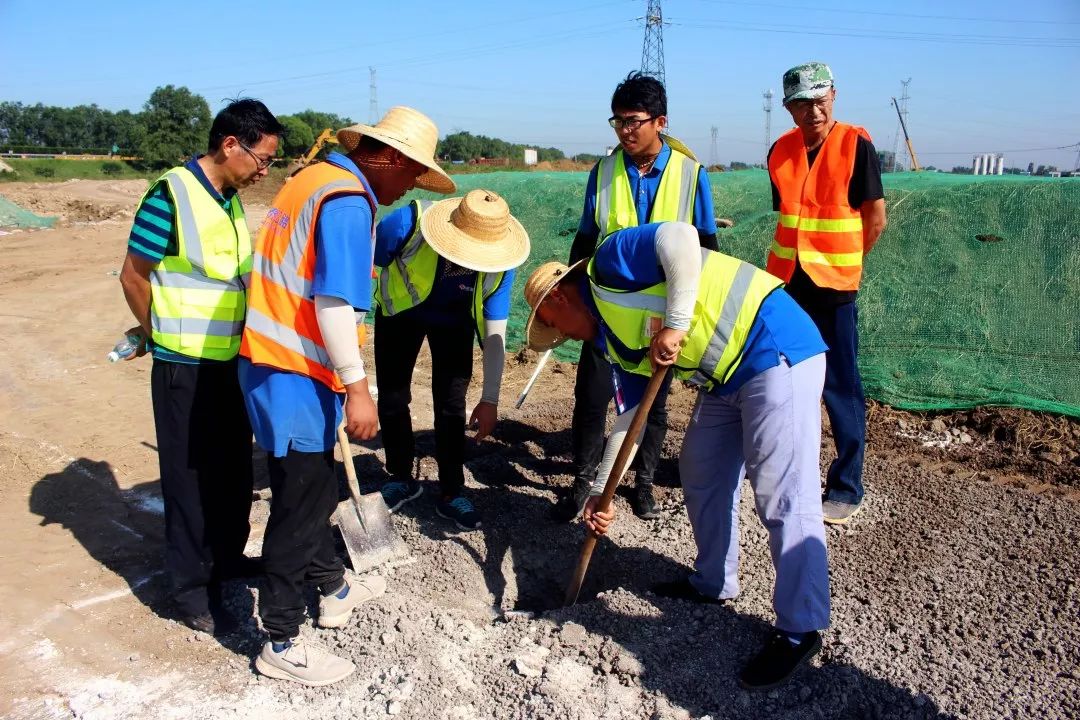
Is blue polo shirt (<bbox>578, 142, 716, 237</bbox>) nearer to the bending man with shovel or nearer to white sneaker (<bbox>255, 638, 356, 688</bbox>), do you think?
the bending man with shovel

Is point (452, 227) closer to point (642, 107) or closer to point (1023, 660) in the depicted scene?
point (642, 107)

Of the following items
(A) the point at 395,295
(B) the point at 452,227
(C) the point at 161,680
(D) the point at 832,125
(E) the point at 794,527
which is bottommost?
(C) the point at 161,680

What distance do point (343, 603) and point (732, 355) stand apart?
172 cm

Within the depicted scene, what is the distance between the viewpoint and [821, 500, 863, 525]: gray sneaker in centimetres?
369

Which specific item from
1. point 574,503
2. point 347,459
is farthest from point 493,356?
point 574,503

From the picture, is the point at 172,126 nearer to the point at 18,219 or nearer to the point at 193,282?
the point at 18,219

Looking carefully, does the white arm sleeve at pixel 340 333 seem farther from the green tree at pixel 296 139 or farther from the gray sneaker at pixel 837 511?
the green tree at pixel 296 139

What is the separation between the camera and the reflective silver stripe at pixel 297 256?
2271 mm

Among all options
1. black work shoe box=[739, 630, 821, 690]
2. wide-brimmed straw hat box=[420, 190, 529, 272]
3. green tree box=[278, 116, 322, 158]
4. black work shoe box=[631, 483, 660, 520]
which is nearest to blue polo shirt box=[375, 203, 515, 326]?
wide-brimmed straw hat box=[420, 190, 529, 272]

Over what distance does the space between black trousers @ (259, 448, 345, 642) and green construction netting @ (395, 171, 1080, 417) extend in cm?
398

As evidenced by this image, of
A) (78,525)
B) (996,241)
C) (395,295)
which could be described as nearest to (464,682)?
(395,295)

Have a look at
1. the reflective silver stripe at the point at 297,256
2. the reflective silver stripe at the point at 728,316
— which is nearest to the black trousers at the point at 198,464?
the reflective silver stripe at the point at 297,256

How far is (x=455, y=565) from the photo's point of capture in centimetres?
344

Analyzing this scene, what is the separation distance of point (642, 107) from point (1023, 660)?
2527mm
